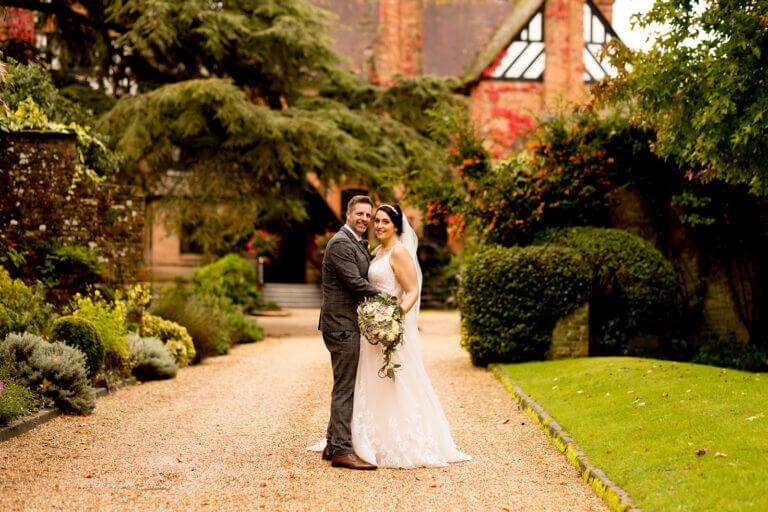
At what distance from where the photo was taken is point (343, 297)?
5840mm

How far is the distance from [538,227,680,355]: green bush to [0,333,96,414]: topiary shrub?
23.8 ft

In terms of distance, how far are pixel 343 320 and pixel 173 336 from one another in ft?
23.9

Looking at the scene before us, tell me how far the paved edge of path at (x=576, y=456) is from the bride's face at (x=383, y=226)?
2374 mm

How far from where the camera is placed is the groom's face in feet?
19.3

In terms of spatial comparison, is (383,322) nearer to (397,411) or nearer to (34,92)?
(397,411)

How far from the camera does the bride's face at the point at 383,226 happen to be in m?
5.95

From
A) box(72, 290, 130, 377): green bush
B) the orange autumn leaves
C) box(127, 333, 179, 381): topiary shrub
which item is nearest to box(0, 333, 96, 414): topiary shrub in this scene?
box(72, 290, 130, 377): green bush

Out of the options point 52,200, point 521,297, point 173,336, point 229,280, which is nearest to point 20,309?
point 52,200

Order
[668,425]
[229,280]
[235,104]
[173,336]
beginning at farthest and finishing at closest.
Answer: [229,280] < [235,104] < [173,336] < [668,425]

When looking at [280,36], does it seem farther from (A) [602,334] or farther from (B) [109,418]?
(B) [109,418]

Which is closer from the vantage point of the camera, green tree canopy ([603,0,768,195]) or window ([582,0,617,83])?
green tree canopy ([603,0,768,195])

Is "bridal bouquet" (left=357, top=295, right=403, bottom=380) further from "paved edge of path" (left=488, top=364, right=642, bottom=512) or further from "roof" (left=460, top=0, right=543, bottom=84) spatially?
"roof" (left=460, top=0, right=543, bottom=84)

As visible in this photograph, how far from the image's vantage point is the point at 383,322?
5609 millimetres

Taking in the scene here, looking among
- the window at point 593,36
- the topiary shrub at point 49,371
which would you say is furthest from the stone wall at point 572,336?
the window at point 593,36
